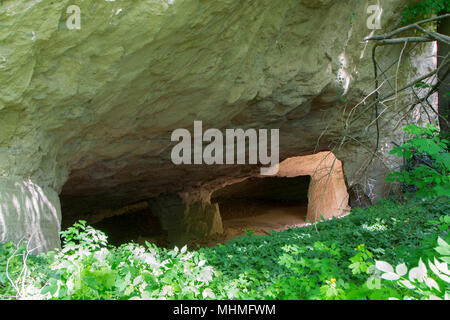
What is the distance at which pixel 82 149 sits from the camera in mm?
4840

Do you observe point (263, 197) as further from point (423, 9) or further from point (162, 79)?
point (162, 79)

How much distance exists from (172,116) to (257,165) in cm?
462

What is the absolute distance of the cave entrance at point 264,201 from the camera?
13.3 meters

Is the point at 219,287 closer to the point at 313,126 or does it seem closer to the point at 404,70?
the point at 313,126

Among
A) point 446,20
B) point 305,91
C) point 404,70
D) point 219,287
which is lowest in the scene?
point 219,287

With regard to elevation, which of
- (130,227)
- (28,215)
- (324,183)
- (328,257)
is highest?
(28,215)

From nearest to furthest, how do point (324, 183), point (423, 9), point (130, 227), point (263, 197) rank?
point (423, 9) < point (324, 183) < point (130, 227) < point (263, 197)

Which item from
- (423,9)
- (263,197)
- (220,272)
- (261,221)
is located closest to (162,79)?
(220,272)

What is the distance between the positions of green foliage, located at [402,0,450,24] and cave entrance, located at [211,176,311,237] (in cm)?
748

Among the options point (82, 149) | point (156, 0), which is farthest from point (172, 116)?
point (156, 0)

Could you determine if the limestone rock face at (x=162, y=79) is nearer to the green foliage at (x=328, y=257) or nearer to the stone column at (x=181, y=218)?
the green foliage at (x=328, y=257)

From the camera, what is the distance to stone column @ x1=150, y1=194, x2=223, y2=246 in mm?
9914

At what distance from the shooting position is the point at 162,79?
4.29m

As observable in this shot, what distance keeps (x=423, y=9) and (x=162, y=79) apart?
4.75 m
